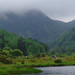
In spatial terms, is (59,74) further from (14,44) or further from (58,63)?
(14,44)

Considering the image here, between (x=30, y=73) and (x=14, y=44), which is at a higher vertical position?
(x=14, y=44)

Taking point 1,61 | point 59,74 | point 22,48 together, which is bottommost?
point 59,74

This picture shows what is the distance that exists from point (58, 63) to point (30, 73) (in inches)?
1386

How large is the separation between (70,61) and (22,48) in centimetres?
10726

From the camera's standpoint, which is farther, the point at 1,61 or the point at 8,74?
the point at 1,61

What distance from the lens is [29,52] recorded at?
198 m

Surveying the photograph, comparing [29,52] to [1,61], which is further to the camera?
[29,52]

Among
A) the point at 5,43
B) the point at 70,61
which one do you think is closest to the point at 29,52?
the point at 5,43

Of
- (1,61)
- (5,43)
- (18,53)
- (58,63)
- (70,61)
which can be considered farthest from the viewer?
(5,43)

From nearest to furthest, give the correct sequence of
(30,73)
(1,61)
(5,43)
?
(30,73)
(1,61)
(5,43)

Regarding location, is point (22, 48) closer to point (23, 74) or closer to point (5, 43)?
point (5, 43)

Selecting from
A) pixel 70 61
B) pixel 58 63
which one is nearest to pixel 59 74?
pixel 58 63

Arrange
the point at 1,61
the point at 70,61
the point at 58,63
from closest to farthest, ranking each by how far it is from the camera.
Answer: the point at 1,61, the point at 58,63, the point at 70,61

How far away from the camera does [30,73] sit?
53.9 m
